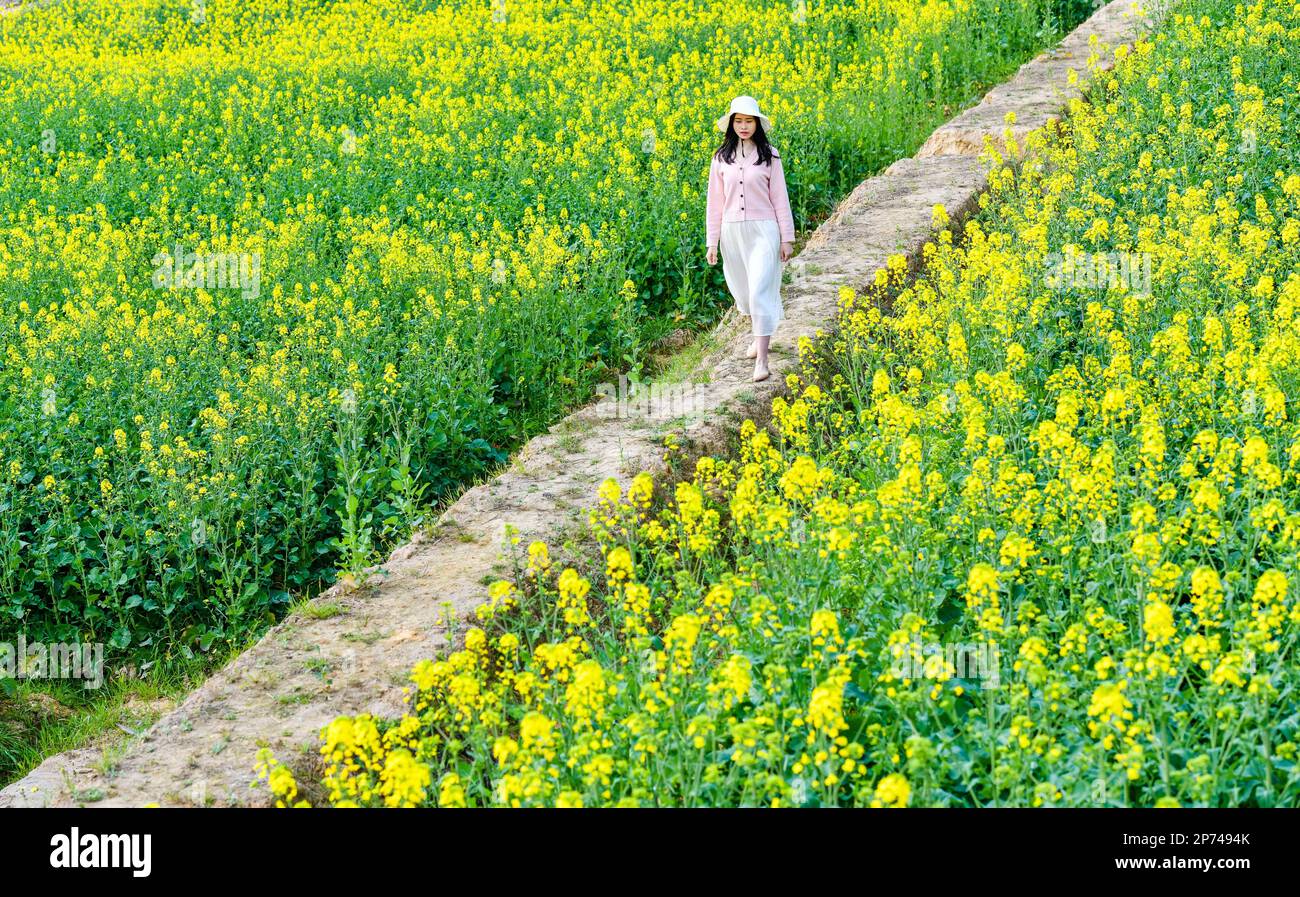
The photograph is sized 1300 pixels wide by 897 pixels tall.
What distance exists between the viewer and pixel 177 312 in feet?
31.8

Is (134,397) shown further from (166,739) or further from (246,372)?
(166,739)

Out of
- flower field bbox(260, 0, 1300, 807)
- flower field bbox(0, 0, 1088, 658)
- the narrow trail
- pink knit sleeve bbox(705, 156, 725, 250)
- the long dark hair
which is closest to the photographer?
flower field bbox(260, 0, 1300, 807)

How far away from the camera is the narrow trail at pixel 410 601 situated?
511 centimetres

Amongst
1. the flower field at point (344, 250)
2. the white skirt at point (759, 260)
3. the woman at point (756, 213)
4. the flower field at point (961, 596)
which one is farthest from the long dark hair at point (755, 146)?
the flower field at point (344, 250)

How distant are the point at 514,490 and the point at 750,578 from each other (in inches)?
98.2

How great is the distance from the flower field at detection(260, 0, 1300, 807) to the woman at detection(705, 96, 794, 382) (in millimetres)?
506

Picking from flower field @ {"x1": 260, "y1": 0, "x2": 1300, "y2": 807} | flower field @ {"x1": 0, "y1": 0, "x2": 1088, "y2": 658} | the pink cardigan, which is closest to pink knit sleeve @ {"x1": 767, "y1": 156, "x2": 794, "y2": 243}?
the pink cardigan

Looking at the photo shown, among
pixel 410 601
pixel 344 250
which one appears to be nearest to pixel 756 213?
pixel 410 601

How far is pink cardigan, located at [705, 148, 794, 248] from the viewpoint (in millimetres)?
8031

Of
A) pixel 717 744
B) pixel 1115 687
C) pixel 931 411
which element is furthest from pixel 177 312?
pixel 1115 687

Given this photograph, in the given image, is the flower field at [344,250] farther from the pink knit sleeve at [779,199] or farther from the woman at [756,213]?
the pink knit sleeve at [779,199]

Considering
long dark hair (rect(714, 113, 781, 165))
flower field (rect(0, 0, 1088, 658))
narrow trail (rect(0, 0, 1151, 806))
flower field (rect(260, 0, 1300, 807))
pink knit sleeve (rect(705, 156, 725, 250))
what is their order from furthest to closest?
1. pink knit sleeve (rect(705, 156, 725, 250))
2. long dark hair (rect(714, 113, 781, 165))
3. flower field (rect(0, 0, 1088, 658))
4. narrow trail (rect(0, 0, 1151, 806))
5. flower field (rect(260, 0, 1300, 807))

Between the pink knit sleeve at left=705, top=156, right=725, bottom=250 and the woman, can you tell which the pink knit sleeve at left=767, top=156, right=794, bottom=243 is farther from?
the pink knit sleeve at left=705, top=156, right=725, bottom=250

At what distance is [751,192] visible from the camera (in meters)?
8.05
